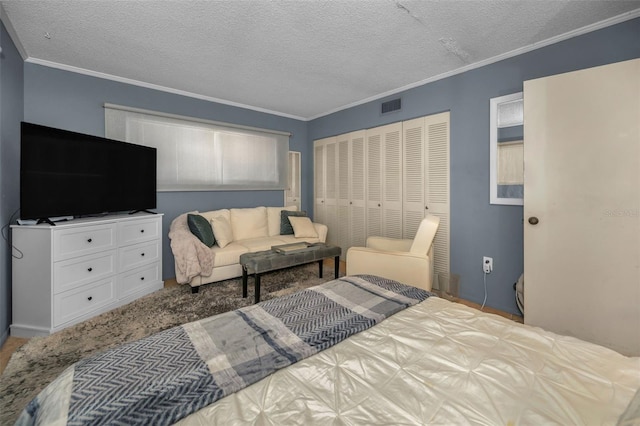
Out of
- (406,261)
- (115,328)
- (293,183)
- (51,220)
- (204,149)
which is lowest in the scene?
(115,328)

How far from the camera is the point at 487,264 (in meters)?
2.94

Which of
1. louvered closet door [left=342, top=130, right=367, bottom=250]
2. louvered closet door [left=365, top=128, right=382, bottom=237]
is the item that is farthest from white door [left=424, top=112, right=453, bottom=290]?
louvered closet door [left=342, top=130, right=367, bottom=250]

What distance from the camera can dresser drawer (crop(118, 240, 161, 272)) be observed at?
2902 millimetres

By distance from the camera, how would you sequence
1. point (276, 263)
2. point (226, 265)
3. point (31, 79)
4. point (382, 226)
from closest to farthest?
point (31, 79)
point (276, 263)
point (226, 265)
point (382, 226)

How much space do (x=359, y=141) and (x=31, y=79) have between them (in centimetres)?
386

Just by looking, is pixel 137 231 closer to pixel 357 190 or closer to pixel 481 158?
pixel 357 190

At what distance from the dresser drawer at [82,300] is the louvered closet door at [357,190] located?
3.13m

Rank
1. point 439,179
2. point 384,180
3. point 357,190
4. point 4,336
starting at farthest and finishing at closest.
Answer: point 357,190 → point 384,180 → point 439,179 → point 4,336

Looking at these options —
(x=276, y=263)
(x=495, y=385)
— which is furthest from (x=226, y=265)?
(x=495, y=385)

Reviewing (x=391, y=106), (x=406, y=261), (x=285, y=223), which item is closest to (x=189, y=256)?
(x=285, y=223)

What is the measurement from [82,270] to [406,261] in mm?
2927

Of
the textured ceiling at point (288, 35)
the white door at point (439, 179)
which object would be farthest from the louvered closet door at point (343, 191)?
the white door at point (439, 179)

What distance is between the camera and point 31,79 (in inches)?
113

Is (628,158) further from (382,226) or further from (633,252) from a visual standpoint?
(382,226)
